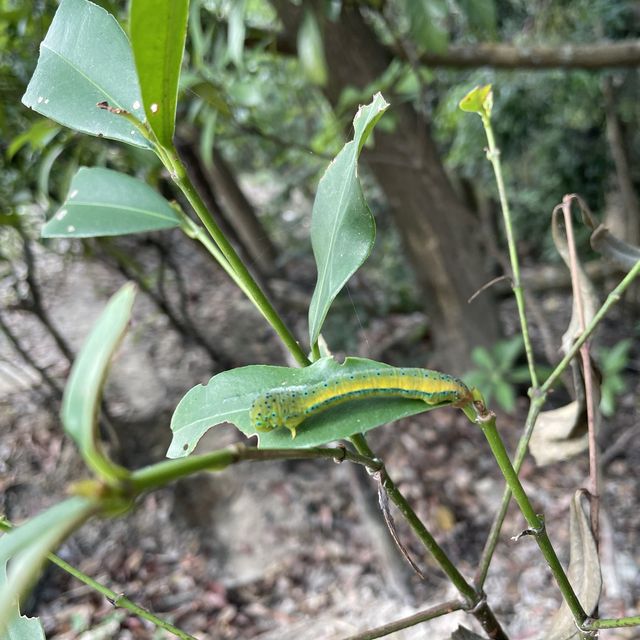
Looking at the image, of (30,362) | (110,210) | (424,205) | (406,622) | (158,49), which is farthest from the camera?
(424,205)

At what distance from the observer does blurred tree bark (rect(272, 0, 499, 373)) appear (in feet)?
6.30

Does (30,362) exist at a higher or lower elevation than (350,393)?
lower

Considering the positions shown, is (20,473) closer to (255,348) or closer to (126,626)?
(126,626)

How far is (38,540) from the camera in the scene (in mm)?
178

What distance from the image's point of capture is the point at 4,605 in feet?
0.60

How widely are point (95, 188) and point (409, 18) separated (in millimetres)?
1349

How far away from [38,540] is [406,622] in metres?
0.34

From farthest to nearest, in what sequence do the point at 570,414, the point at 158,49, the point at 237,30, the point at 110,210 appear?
the point at 237,30
the point at 570,414
the point at 110,210
the point at 158,49

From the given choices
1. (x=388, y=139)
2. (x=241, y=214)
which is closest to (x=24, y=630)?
(x=388, y=139)

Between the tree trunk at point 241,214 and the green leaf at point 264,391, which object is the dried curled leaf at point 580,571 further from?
the tree trunk at point 241,214

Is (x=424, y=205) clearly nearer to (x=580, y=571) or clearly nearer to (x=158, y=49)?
(x=580, y=571)

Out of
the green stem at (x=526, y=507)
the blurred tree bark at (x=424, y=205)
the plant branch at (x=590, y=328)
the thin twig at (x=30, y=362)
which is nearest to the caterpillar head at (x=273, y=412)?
the green stem at (x=526, y=507)

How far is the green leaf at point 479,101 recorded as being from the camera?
562 mm

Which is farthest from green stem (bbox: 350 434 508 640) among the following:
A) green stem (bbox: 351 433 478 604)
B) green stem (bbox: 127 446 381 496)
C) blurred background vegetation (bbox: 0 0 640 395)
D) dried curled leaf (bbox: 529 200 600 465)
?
blurred background vegetation (bbox: 0 0 640 395)
